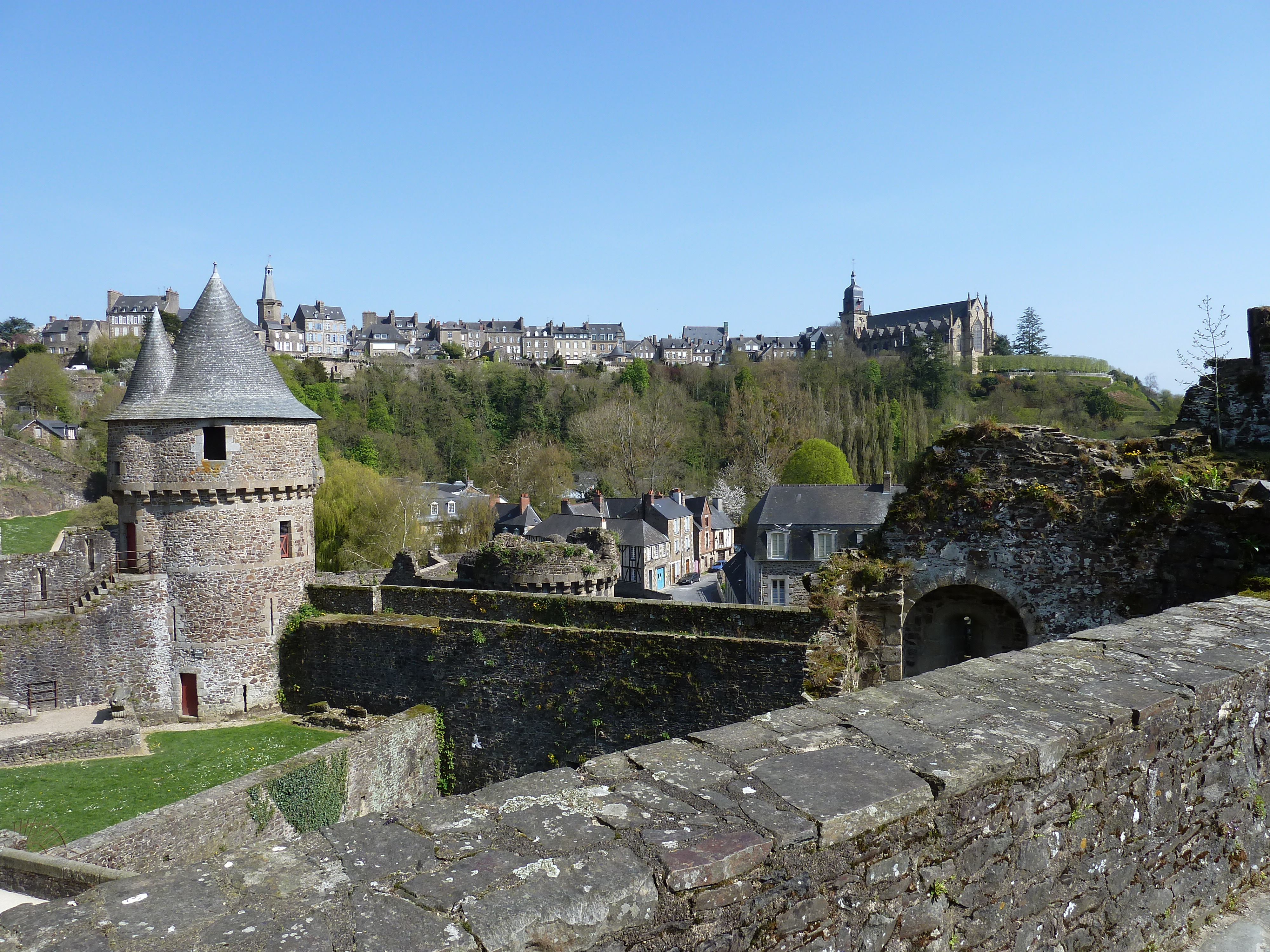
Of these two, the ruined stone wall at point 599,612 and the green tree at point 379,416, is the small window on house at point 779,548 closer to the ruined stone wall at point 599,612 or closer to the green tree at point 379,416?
the ruined stone wall at point 599,612

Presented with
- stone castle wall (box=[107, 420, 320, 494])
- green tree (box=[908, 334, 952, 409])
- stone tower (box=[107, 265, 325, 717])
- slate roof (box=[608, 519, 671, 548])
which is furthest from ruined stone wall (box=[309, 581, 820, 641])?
green tree (box=[908, 334, 952, 409])

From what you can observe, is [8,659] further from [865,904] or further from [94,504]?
[94,504]

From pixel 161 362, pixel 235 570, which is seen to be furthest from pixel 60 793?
pixel 161 362

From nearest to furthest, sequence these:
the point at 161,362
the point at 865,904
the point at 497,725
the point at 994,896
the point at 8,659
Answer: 1. the point at 865,904
2. the point at 994,896
3. the point at 497,725
4. the point at 8,659
5. the point at 161,362

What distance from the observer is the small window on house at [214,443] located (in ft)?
57.4

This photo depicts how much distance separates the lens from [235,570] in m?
17.7

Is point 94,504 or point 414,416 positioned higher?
point 414,416

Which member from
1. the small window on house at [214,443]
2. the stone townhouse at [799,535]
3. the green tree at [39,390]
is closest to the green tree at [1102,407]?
the stone townhouse at [799,535]

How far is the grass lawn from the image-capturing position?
12.0 m

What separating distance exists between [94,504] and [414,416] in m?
25.0

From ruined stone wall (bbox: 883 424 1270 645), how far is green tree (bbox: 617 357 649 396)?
67.3 m

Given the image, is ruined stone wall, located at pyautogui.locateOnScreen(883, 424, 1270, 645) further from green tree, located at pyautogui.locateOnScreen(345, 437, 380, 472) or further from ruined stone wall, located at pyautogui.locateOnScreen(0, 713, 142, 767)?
green tree, located at pyautogui.locateOnScreen(345, 437, 380, 472)

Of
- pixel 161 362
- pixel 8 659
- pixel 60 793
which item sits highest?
pixel 161 362

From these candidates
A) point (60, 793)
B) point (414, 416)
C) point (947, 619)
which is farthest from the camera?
point (414, 416)
